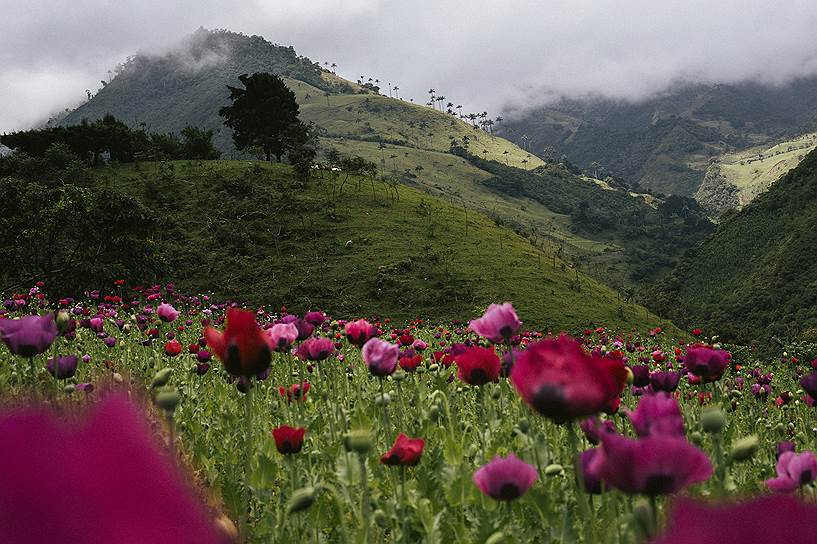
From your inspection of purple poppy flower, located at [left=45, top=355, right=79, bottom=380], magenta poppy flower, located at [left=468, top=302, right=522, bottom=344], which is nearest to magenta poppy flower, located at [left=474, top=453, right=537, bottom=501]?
magenta poppy flower, located at [left=468, top=302, right=522, bottom=344]

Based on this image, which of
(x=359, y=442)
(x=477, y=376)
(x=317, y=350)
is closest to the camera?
(x=359, y=442)

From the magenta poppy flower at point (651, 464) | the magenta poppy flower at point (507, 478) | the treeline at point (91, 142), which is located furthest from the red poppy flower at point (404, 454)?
the treeline at point (91, 142)

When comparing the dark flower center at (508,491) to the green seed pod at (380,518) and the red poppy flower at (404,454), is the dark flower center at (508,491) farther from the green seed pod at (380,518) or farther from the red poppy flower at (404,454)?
the green seed pod at (380,518)

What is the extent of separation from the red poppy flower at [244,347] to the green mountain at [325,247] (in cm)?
1765

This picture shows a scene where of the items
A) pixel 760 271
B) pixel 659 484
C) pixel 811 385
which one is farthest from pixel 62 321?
pixel 760 271

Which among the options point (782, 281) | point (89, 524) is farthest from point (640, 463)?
point (782, 281)

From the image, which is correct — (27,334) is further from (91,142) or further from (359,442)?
(91,142)

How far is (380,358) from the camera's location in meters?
2.99

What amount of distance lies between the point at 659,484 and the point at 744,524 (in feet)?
2.57

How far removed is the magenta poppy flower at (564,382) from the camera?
1303 mm

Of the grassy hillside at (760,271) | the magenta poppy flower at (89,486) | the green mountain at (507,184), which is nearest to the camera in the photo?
the magenta poppy flower at (89,486)

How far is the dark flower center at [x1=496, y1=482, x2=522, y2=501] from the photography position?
1.84m

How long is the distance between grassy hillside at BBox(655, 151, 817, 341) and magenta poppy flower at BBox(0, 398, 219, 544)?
53244mm

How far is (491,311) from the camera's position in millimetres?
2785
